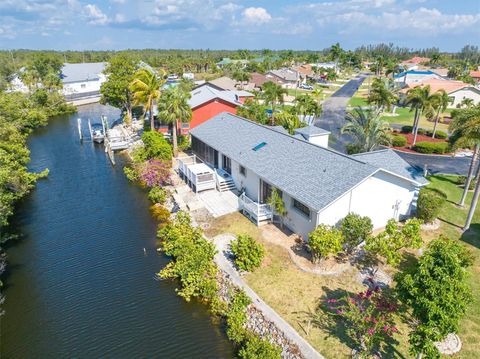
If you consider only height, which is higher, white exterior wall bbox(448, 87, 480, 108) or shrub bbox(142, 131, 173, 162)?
white exterior wall bbox(448, 87, 480, 108)

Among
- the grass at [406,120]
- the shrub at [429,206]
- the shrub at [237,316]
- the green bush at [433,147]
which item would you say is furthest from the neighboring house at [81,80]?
the shrub at [429,206]

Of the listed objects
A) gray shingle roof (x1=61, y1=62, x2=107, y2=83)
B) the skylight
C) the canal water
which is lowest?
the canal water

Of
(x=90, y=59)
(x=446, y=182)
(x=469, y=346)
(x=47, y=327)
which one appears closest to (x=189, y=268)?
(x=47, y=327)

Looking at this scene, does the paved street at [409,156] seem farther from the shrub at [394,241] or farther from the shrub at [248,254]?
the shrub at [248,254]

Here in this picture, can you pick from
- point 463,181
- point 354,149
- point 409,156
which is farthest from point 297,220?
point 409,156

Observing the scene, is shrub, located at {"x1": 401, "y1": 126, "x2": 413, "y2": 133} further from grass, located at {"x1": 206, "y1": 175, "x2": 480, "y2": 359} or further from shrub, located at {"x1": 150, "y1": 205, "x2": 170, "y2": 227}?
shrub, located at {"x1": 150, "y1": 205, "x2": 170, "y2": 227}

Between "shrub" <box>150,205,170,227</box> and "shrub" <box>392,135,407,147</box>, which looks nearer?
"shrub" <box>150,205,170,227</box>

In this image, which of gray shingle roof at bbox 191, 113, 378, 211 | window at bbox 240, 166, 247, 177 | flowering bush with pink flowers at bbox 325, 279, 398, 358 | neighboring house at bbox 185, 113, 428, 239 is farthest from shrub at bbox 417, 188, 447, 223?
window at bbox 240, 166, 247, 177

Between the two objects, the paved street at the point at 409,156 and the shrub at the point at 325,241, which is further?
the paved street at the point at 409,156
